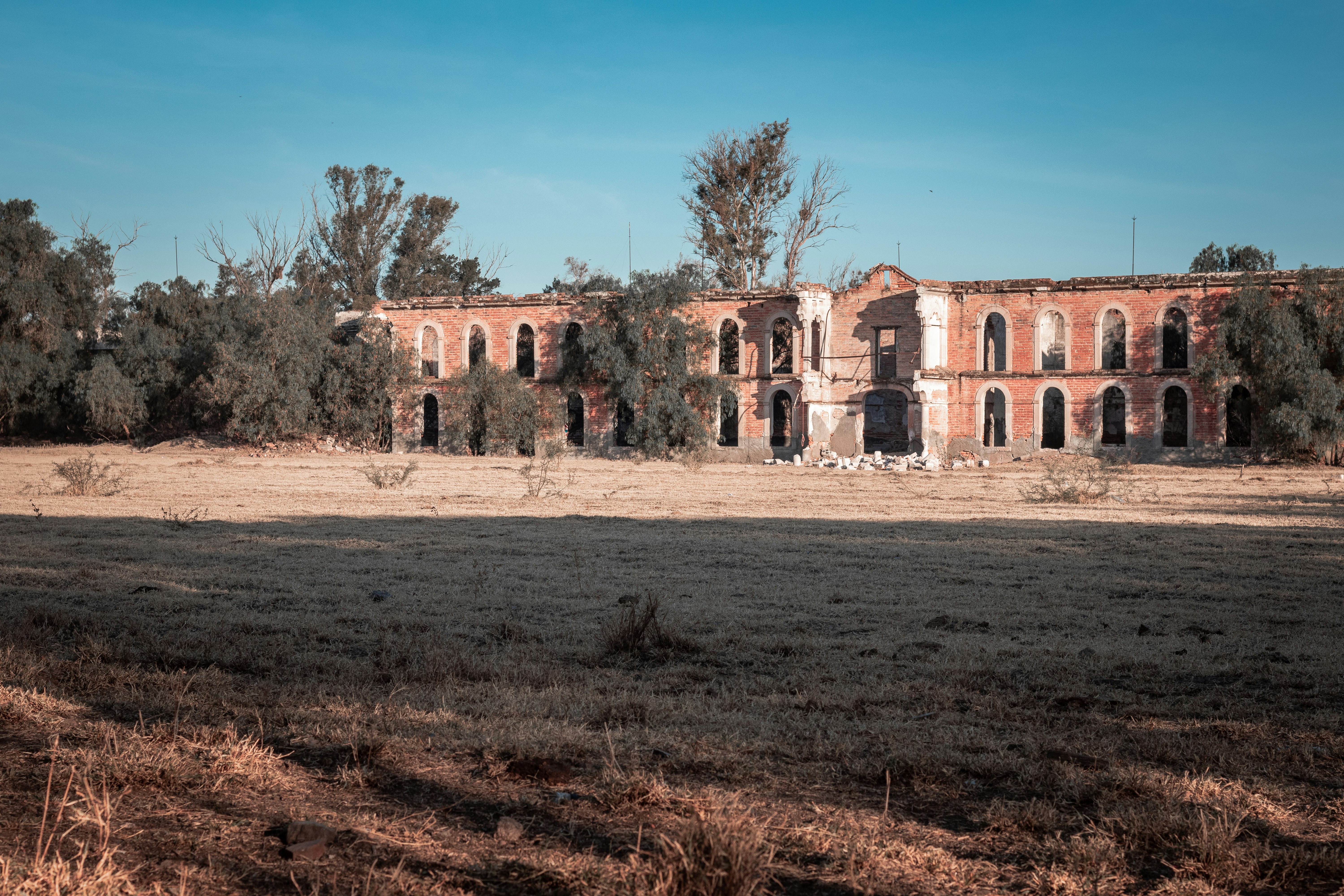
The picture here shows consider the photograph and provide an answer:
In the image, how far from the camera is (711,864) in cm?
275

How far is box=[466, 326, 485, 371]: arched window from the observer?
125 feet

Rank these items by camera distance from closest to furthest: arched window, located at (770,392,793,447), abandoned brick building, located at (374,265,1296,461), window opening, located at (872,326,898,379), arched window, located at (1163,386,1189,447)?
abandoned brick building, located at (374,265,1296,461) < arched window, located at (1163,386,1189,447) < window opening, located at (872,326,898,379) < arched window, located at (770,392,793,447)

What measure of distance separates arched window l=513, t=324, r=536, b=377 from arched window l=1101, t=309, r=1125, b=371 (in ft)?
67.3

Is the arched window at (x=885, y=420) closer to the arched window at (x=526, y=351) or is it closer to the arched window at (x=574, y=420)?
the arched window at (x=574, y=420)

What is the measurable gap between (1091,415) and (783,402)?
10.8 metres

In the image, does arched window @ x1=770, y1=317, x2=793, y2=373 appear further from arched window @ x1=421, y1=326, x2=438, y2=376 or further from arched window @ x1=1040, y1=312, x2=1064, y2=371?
arched window @ x1=421, y1=326, x2=438, y2=376

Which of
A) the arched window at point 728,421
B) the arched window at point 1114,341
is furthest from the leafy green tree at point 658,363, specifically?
the arched window at point 1114,341

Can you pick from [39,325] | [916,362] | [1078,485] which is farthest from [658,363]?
[39,325]

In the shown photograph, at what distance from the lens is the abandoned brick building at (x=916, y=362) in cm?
3278

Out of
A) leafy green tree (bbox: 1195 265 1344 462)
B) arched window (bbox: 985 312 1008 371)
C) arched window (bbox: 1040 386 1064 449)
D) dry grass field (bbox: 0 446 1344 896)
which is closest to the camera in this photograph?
dry grass field (bbox: 0 446 1344 896)

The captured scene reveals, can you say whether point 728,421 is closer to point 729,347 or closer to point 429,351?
point 729,347

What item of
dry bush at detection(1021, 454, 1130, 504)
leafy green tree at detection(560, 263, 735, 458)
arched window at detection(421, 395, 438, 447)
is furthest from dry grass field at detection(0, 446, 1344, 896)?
arched window at detection(421, 395, 438, 447)

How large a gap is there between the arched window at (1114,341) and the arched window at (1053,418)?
2.12 m

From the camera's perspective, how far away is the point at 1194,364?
32.1 m
